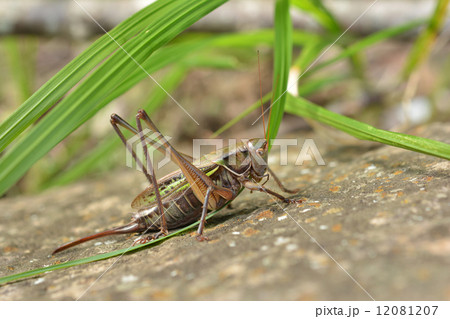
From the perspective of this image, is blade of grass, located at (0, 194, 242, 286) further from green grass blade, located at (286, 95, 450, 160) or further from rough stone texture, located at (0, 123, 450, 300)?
green grass blade, located at (286, 95, 450, 160)

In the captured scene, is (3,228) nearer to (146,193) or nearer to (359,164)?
(146,193)

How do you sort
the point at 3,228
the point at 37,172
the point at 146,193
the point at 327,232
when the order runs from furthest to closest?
the point at 37,172 → the point at 3,228 → the point at 146,193 → the point at 327,232

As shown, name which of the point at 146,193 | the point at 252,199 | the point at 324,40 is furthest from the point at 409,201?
the point at 324,40

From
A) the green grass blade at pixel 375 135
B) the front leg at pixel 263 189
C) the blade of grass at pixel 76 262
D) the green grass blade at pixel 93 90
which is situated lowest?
the blade of grass at pixel 76 262

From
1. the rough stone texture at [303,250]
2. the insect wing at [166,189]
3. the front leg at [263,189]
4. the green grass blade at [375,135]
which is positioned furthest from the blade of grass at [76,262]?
the green grass blade at [375,135]

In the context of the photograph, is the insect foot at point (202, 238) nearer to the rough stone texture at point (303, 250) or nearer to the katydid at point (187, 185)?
the rough stone texture at point (303, 250)

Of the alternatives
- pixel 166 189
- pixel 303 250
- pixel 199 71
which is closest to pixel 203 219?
pixel 166 189

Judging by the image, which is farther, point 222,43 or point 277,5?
point 222,43

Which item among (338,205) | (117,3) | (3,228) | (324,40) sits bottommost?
(3,228)

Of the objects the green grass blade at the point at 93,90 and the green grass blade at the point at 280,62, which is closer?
the green grass blade at the point at 93,90
